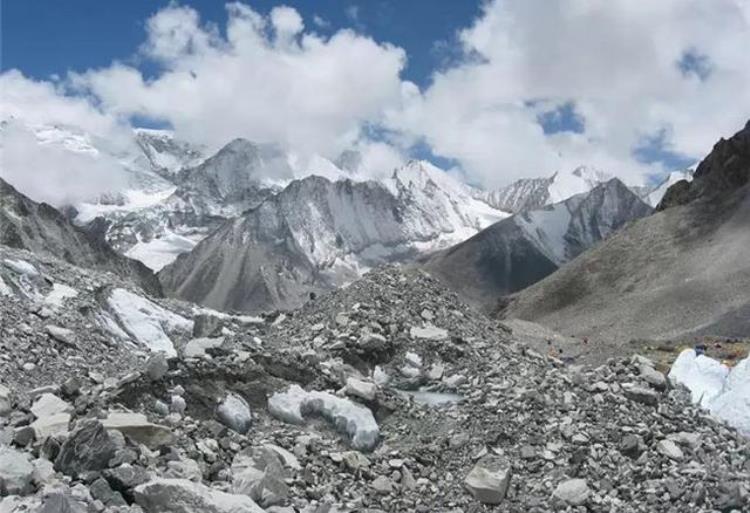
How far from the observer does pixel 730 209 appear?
140125 millimetres

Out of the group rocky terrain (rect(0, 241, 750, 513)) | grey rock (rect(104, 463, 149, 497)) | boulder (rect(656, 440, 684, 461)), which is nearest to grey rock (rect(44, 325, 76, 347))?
rocky terrain (rect(0, 241, 750, 513))

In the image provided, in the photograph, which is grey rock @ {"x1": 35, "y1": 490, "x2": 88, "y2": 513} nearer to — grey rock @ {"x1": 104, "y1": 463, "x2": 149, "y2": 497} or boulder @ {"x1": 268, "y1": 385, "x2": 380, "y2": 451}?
grey rock @ {"x1": 104, "y1": 463, "x2": 149, "y2": 497}

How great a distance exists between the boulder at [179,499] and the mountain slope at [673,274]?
88702 mm

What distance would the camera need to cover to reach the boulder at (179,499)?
11.5 metres

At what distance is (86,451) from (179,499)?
189 cm

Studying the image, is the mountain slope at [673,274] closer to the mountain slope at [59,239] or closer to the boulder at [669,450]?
the mountain slope at [59,239]

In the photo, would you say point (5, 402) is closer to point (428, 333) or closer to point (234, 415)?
point (234, 415)

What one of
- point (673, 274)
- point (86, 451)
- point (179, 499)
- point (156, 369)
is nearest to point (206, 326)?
point (156, 369)

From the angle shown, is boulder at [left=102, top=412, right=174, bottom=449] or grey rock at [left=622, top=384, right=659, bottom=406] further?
grey rock at [left=622, top=384, right=659, bottom=406]

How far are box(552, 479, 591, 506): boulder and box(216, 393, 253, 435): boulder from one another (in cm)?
635

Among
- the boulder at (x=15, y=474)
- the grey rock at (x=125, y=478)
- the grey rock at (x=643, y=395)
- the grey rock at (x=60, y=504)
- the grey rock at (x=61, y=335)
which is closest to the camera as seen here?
the grey rock at (x=60, y=504)

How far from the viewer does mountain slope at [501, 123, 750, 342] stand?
10244cm

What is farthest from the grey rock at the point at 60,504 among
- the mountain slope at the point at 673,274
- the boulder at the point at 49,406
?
the mountain slope at the point at 673,274

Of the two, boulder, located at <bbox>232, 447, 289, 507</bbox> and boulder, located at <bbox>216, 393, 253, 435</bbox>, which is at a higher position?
boulder, located at <bbox>216, 393, 253, 435</bbox>
